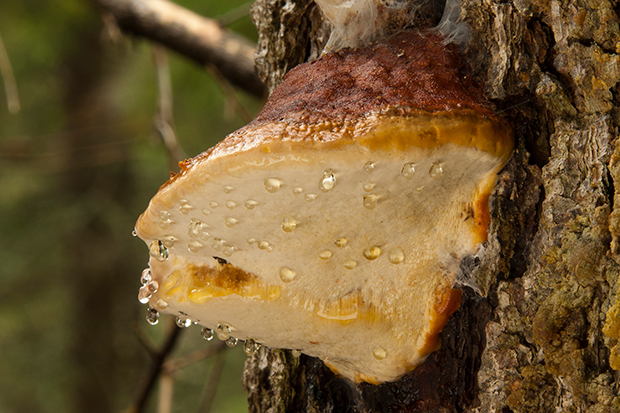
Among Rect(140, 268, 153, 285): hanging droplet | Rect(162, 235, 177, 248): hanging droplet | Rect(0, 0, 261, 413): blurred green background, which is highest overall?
Rect(162, 235, 177, 248): hanging droplet

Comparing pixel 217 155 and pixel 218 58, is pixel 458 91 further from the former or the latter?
pixel 218 58

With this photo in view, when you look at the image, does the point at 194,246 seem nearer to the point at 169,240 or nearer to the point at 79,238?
the point at 169,240

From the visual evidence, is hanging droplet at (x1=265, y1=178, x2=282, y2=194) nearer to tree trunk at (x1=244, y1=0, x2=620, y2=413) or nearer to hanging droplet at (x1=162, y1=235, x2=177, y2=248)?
hanging droplet at (x1=162, y1=235, x2=177, y2=248)

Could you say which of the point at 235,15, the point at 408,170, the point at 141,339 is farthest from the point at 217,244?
the point at 235,15

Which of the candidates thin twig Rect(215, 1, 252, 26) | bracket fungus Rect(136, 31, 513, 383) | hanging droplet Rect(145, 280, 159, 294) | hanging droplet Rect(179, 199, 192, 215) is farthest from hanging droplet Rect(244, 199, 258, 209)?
thin twig Rect(215, 1, 252, 26)

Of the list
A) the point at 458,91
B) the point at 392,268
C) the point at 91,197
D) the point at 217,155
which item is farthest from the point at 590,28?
the point at 91,197

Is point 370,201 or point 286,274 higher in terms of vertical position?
point 370,201
